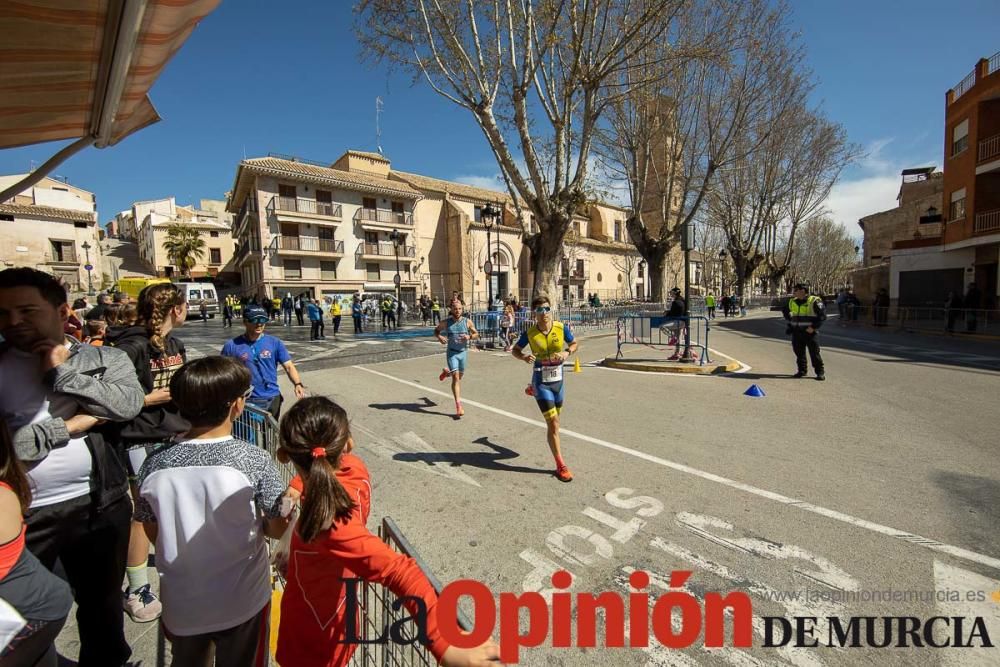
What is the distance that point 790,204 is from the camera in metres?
33.5

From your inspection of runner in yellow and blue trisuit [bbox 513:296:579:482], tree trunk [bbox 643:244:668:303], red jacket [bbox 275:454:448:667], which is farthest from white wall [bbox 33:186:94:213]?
red jacket [bbox 275:454:448:667]

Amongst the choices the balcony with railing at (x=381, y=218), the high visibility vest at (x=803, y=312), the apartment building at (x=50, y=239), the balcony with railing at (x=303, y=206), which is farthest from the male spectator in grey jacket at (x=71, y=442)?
the apartment building at (x=50, y=239)

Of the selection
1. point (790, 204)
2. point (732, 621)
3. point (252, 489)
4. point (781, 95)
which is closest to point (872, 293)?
point (790, 204)

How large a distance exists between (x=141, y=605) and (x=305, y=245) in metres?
36.0

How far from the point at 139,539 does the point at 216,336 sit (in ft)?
63.4

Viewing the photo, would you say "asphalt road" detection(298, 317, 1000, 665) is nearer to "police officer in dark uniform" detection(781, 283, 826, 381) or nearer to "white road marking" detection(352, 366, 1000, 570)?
"white road marking" detection(352, 366, 1000, 570)

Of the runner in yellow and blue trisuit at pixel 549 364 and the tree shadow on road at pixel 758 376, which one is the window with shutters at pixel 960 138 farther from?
the runner in yellow and blue trisuit at pixel 549 364

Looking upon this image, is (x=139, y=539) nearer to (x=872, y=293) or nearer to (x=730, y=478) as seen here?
(x=730, y=478)

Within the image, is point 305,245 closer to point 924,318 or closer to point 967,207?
point 924,318

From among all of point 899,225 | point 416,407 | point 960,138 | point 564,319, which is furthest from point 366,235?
point 899,225

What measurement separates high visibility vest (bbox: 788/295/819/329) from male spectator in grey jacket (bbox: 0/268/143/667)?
32.4 ft

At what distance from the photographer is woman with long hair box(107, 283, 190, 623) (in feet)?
8.47

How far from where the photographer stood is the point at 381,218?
38.6 m

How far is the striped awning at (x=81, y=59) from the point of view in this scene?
219 centimetres
